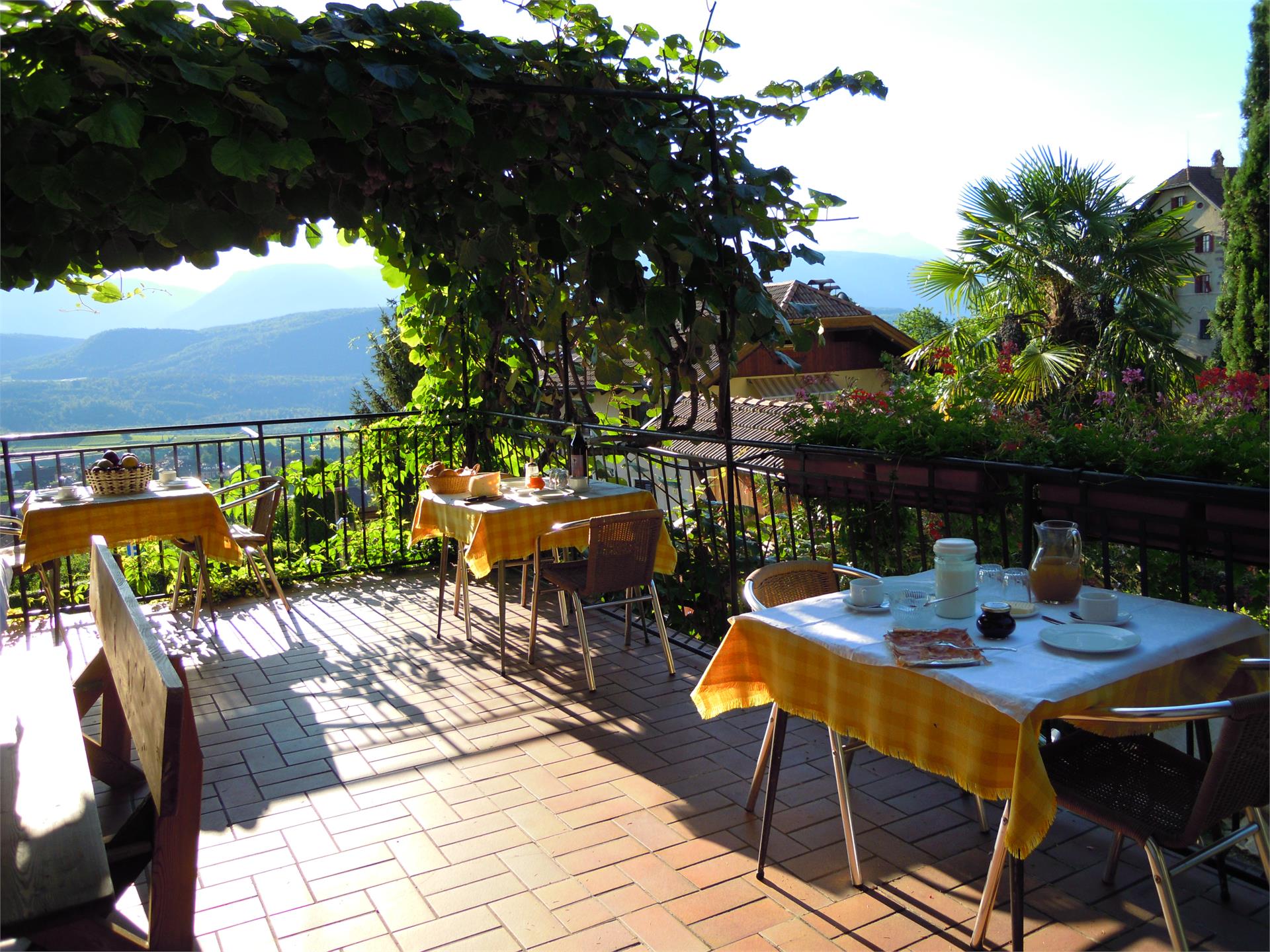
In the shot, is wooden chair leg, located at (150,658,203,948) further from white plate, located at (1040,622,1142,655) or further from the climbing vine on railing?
the climbing vine on railing

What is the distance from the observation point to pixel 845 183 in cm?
437

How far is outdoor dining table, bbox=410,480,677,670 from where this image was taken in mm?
4117

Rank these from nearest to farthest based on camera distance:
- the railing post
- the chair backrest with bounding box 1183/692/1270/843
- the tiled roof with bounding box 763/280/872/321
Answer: the chair backrest with bounding box 1183/692/1270/843 → the railing post → the tiled roof with bounding box 763/280/872/321

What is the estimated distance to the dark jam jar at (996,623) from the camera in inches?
77.9

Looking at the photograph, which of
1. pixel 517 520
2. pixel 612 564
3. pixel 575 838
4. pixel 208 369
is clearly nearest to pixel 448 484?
pixel 517 520

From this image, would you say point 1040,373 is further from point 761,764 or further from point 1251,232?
point 761,764

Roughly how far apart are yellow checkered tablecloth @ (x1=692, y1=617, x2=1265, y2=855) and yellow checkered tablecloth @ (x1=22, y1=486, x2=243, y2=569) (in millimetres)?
3450

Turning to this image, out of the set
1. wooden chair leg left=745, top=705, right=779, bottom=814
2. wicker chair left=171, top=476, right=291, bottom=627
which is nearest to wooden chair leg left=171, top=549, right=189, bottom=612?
wicker chair left=171, top=476, right=291, bottom=627

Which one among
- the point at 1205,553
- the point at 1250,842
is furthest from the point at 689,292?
the point at 1250,842

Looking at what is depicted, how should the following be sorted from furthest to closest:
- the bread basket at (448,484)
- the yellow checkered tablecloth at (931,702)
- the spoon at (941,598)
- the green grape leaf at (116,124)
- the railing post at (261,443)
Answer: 1. the railing post at (261,443)
2. the bread basket at (448,484)
3. the green grape leaf at (116,124)
4. the spoon at (941,598)
5. the yellow checkered tablecloth at (931,702)

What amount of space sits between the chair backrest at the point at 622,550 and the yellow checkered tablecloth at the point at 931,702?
1394 millimetres

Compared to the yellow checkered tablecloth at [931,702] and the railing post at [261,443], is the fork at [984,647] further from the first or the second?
the railing post at [261,443]

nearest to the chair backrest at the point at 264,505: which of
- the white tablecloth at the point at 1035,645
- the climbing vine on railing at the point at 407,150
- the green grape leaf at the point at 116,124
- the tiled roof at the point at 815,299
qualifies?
the climbing vine on railing at the point at 407,150

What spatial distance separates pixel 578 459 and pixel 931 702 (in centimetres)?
295
